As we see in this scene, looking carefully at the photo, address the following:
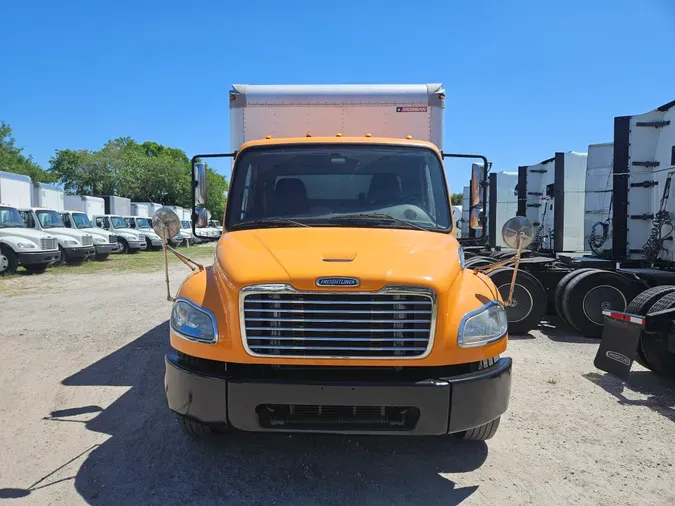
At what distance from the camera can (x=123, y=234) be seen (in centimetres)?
2452

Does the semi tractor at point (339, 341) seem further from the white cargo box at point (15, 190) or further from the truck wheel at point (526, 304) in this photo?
the white cargo box at point (15, 190)

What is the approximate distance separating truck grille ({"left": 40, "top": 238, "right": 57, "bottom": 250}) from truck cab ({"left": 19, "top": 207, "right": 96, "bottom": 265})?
1.33m

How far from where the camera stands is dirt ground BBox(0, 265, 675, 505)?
3.28 meters

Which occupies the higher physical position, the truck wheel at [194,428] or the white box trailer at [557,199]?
the white box trailer at [557,199]

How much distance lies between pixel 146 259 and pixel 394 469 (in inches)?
789

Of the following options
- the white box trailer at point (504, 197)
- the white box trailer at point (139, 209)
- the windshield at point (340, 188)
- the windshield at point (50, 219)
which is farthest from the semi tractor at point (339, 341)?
the white box trailer at point (139, 209)

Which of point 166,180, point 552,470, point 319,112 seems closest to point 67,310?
point 319,112

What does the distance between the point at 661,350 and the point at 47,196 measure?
21.6m

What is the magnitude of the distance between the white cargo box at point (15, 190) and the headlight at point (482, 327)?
17584 millimetres

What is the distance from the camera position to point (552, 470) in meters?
3.60

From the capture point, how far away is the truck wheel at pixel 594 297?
7.50 m

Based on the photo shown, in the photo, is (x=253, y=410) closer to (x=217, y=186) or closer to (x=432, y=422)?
(x=432, y=422)

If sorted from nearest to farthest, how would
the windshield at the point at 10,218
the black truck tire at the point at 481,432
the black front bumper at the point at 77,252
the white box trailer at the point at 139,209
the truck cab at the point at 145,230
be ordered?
1. the black truck tire at the point at 481,432
2. the windshield at the point at 10,218
3. the black front bumper at the point at 77,252
4. the truck cab at the point at 145,230
5. the white box trailer at the point at 139,209

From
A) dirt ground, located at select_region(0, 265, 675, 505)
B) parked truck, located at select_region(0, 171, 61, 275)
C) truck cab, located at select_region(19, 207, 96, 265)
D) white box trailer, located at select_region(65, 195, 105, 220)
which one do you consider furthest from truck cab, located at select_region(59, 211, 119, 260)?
dirt ground, located at select_region(0, 265, 675, 505)
